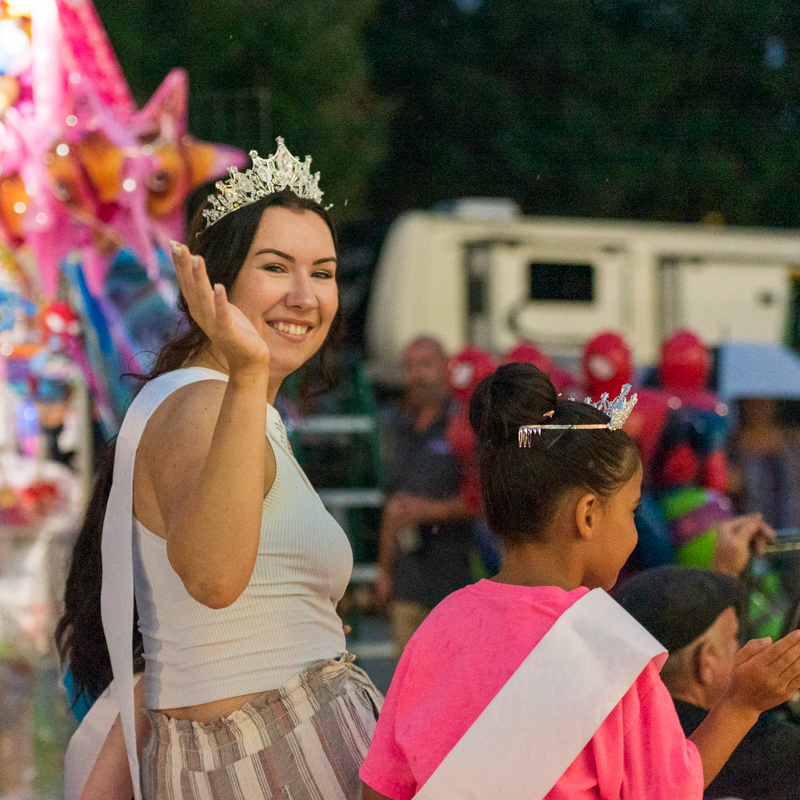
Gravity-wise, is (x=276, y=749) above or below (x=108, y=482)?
below

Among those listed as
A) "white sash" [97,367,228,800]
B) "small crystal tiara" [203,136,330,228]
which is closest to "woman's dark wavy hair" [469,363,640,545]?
"white sash" [97,367,228,800]

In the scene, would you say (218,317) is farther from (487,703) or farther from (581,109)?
(581,109)

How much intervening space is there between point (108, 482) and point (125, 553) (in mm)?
251

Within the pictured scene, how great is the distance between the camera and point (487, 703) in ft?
4.87

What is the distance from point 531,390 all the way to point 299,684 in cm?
56

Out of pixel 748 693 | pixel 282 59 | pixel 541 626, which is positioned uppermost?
pixel 282 59

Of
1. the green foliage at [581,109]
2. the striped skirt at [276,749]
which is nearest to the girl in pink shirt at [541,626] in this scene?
the striped skirt at [276,749]

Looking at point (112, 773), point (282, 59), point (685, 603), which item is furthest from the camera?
point (282, 59)

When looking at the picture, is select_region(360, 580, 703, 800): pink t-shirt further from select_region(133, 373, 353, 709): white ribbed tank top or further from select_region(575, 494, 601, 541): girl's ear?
select_region(133, 373, 353, 709): white ribbed tank top

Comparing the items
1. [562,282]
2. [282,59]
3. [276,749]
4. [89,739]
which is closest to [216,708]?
[276,749]

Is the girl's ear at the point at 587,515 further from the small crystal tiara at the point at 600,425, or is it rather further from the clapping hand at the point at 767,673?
the clapping hand at the point at 767,673

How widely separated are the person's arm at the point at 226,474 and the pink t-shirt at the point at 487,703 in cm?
29

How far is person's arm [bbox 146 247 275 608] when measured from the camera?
56.1 inches

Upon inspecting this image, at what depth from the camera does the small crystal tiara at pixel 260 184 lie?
75.5 inches
